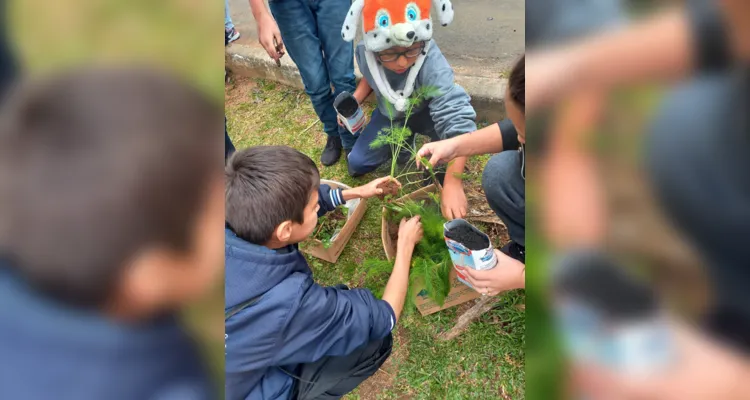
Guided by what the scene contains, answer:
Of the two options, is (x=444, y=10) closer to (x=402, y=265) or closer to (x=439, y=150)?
(x=439, y=150)

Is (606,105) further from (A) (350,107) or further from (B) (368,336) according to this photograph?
(A) (350,107)

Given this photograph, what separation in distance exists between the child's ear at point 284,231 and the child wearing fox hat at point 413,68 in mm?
810

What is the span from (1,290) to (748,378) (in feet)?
1.66

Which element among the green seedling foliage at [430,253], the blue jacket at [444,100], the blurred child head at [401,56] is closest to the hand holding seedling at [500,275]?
the green seedling foliage at [430,253]

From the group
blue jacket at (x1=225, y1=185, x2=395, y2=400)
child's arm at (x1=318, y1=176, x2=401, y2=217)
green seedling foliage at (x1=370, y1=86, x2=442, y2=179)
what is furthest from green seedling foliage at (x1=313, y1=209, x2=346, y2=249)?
blue jacket at (x1=225, y1=185, x2=395, y2=400)

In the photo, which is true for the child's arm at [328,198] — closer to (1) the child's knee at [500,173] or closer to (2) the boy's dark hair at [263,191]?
(2) the boy's dark hair at [263,191]

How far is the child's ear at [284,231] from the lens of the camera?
1.45 metres

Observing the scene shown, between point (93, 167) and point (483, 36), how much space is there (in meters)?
3.58

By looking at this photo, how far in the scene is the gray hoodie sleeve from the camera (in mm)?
2191

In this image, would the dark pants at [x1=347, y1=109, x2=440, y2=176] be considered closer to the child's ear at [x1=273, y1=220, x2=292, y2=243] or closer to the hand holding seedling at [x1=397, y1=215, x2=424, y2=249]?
the hand holding seedling at [x1=397, y1=215, x2=424, y2=249]

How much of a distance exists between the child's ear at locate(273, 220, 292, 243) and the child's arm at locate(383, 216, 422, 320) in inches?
19.2

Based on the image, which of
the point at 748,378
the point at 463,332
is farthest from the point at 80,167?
the point at 463,332

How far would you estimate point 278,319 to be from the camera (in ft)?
4.25

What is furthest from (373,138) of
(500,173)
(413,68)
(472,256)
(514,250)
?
(472,256)
